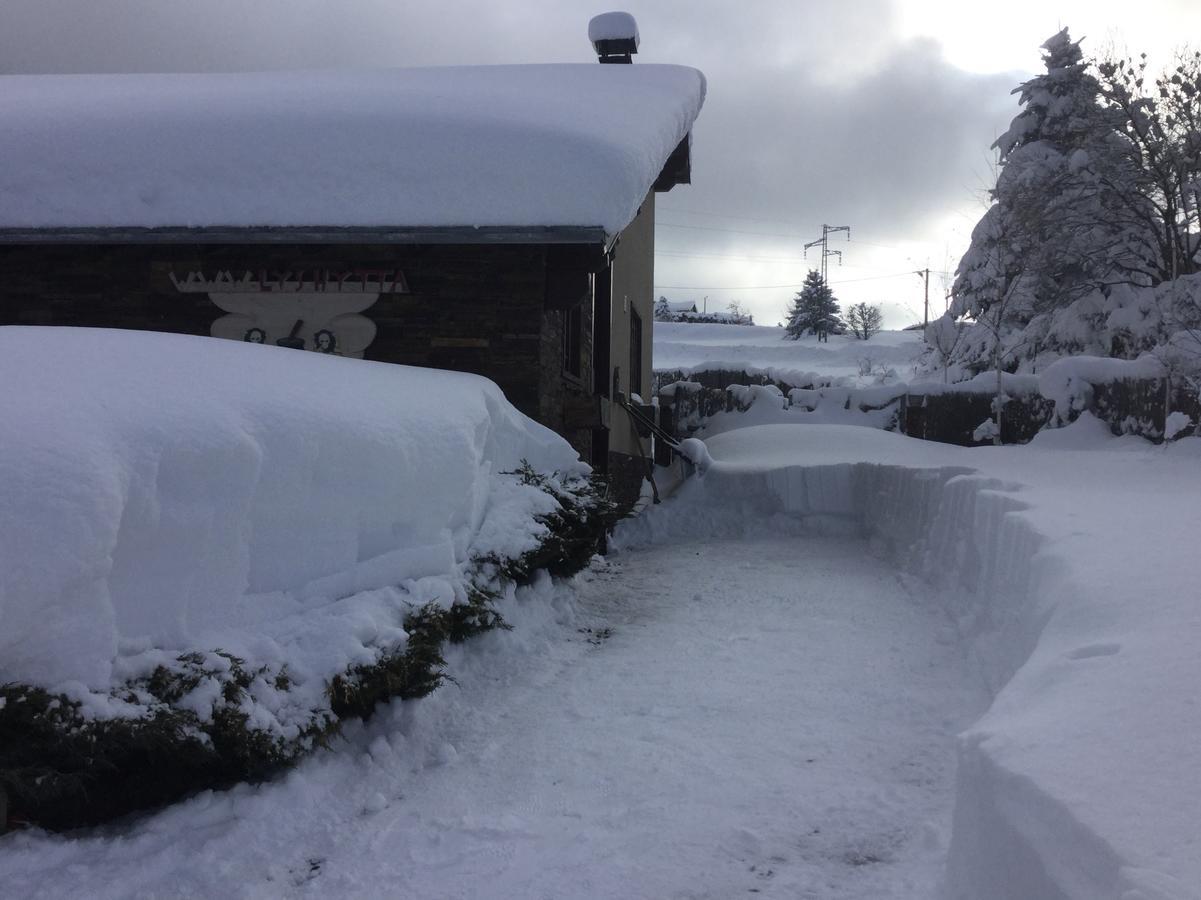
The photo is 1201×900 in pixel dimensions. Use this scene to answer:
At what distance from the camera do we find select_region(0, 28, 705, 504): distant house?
6973 mm

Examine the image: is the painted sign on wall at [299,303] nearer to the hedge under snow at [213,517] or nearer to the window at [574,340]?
the window at [574,340]

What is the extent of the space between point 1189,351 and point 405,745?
10065mm

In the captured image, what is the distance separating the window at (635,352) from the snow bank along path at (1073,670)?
5.26 metres

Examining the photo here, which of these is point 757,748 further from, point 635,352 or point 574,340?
point 635,352

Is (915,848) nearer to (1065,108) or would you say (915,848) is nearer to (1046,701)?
(1046,701)

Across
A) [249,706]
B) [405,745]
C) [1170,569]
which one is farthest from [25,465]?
[1170,569]

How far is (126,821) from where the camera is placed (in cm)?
284

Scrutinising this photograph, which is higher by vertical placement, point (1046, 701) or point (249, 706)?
point (1046, 701)

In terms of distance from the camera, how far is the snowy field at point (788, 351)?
129 feet

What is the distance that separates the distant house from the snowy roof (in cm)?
2

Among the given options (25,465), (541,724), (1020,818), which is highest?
(25,465)

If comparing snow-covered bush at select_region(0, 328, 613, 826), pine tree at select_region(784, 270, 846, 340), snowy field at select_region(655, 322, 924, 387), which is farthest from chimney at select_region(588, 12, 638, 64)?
pine tree at select_region(784, 270, 846, 340)


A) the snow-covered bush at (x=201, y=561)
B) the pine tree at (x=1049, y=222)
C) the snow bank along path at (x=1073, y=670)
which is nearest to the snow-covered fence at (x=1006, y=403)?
the pine tree at (x=1049, y=222)

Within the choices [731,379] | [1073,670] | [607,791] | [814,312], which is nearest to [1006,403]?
[731,379]
